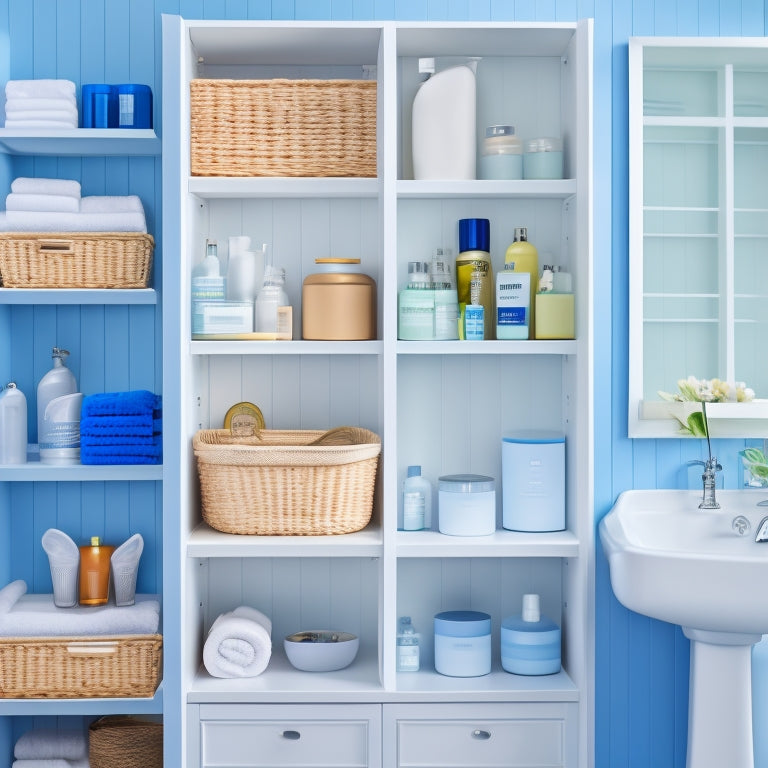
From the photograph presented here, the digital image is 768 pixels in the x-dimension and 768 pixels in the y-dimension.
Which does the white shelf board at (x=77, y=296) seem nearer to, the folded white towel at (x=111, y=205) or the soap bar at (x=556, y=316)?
the folded white towel at (x=111, y=205)

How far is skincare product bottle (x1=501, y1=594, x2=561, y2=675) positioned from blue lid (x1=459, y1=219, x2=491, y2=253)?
845mm

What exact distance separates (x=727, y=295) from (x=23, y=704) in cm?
195

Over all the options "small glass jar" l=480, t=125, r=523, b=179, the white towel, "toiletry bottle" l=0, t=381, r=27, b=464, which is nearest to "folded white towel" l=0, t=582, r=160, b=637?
the white towel

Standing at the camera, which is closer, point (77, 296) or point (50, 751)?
point (77, 296)

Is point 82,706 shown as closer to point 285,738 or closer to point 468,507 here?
point 285,738

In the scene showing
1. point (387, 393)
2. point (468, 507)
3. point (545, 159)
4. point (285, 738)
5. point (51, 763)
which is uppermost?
point (545, 159)

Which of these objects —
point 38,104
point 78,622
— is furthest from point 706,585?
point 38,104

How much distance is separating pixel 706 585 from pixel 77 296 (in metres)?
1.51

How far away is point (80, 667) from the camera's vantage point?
2.06 meters

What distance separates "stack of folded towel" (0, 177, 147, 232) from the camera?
2.13 meters

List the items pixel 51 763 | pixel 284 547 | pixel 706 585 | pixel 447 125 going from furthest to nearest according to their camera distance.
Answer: pixel 51 763 < pixel 447 125 < pixel 284 547 < pixel 706 585

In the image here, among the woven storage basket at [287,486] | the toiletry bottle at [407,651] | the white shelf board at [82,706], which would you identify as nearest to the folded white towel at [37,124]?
the woven storage basket at [287,486]

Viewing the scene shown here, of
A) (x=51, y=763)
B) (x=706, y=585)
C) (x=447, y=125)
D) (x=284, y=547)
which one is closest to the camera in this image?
(x=706, y=585)

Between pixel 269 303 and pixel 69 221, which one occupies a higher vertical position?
pixel 69 221
